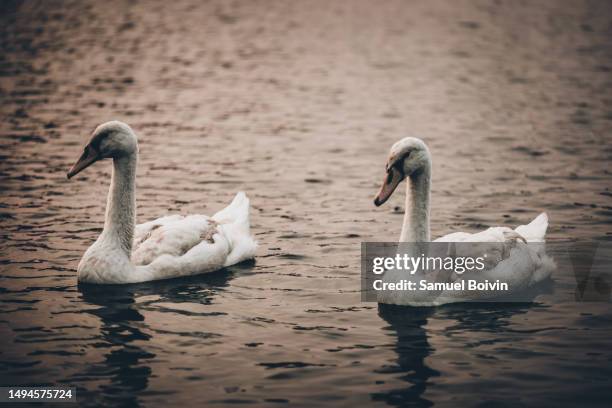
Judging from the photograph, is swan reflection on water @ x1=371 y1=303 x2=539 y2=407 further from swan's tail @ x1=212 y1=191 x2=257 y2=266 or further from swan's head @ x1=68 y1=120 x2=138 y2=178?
swan's head @ x1=68 y1=120 x2=138 y2=178

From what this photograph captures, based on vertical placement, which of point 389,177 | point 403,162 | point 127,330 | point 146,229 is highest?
point 403,162

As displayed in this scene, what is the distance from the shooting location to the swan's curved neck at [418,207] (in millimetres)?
11938

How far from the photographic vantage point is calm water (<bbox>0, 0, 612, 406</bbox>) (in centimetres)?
993

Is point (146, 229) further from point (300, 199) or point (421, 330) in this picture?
point (300, 199)

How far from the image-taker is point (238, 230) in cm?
1454

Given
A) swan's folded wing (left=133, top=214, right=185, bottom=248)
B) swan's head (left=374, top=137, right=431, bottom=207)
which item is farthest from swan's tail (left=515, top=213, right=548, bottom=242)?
swan's folded wing (left=133, top=214, right=185, bottom=248)

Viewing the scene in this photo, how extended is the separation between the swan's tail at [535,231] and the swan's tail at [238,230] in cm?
407

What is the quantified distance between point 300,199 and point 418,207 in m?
6.76

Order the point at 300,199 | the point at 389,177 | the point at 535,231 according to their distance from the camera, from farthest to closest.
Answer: the point at 300,199 → the point at 535,231 → the point at 389,177

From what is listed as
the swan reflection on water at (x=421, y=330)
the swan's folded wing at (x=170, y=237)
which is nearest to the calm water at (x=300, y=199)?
the swan reflection on water at (x=421, y=330)

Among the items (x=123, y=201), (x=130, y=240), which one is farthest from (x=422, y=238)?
(x=123, y=201)

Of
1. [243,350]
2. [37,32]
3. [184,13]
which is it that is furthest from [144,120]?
[184,13]

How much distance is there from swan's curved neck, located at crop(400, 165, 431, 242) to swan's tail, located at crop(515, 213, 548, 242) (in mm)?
1918

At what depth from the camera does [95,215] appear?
674 inches
